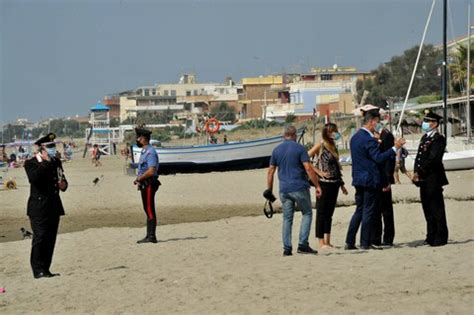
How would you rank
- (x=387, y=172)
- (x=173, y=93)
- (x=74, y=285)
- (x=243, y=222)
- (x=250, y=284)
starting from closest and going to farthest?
(x=250, y=284) → (x=74, y=285) → (x=387, y=172) → (x=243, y=222) → (x=173, y=93)

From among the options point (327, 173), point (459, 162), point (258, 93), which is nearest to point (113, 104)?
point (258, 93)

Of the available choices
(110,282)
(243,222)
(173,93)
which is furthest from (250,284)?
(173,93)

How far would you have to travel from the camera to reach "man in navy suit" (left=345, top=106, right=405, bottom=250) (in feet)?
36.9

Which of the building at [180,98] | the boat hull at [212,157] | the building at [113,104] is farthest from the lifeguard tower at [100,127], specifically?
the building at [113,104]

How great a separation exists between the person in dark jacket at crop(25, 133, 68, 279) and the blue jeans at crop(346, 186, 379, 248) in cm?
349

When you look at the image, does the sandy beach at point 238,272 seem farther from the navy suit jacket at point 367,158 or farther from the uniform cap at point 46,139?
the uniform cap at point 46,139

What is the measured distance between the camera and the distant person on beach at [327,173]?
1180 centimetres

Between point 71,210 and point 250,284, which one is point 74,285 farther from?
point 71,210

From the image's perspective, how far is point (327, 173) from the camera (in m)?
11.8

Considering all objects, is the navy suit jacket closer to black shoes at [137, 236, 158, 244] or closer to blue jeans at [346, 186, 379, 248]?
blue jeans at [346, 186, 379, 248]

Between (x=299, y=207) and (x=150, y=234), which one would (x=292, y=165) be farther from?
(x=150, y=234)

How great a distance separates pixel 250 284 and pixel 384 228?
11.2 feet

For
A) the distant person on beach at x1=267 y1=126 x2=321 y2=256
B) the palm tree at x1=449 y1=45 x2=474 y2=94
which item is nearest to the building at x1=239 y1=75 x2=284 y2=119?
the palm tree at x1=449 y1=45 x2=474 y2=94

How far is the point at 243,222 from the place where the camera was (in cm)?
1675
